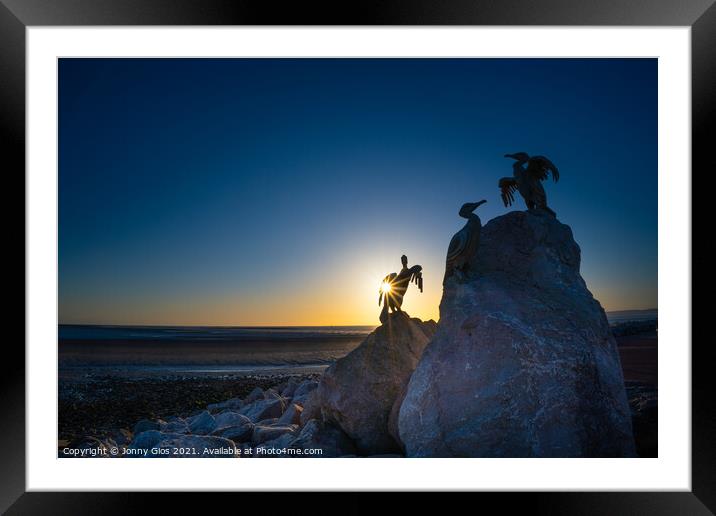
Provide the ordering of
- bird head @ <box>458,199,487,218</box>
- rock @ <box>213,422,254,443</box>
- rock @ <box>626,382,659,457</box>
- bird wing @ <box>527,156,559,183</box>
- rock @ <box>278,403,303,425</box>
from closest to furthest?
rock @ <box>626,382,659,457</box> → bird head @ <box>458,199,487,218</box> → bird wing @ <box>527,156,559,183</box> → rock @ <box>213,422,254,443</box> → rock @ <box>278,403,303,425</box>

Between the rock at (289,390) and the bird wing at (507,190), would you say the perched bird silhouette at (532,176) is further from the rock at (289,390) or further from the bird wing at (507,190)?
the rock at (289,390)

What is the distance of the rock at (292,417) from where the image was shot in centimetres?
752

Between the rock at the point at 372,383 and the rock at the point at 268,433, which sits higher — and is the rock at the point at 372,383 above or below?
above

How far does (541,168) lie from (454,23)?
247 cm

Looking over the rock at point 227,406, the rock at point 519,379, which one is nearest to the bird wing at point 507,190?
the rock at point 519,379

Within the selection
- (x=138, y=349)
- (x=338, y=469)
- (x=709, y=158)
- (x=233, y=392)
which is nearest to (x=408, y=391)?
(x=338, y=469)

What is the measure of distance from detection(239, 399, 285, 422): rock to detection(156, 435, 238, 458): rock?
1.67 meters

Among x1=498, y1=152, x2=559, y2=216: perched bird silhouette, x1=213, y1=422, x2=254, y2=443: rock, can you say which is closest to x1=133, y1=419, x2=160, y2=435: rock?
x1=213, y1=422, x2=254, y2=443: rock

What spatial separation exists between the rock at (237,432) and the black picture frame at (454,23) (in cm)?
248

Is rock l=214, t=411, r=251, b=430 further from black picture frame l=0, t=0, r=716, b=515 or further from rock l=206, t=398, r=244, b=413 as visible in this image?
black picture frame l=0, t=0, r=716, b=515

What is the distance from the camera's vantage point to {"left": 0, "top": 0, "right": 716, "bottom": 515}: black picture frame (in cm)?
447

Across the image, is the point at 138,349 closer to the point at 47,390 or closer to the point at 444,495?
the point at 47,390

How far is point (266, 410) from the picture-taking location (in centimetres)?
813

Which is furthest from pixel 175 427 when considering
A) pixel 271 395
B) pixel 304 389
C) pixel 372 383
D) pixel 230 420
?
pixel 372 383
